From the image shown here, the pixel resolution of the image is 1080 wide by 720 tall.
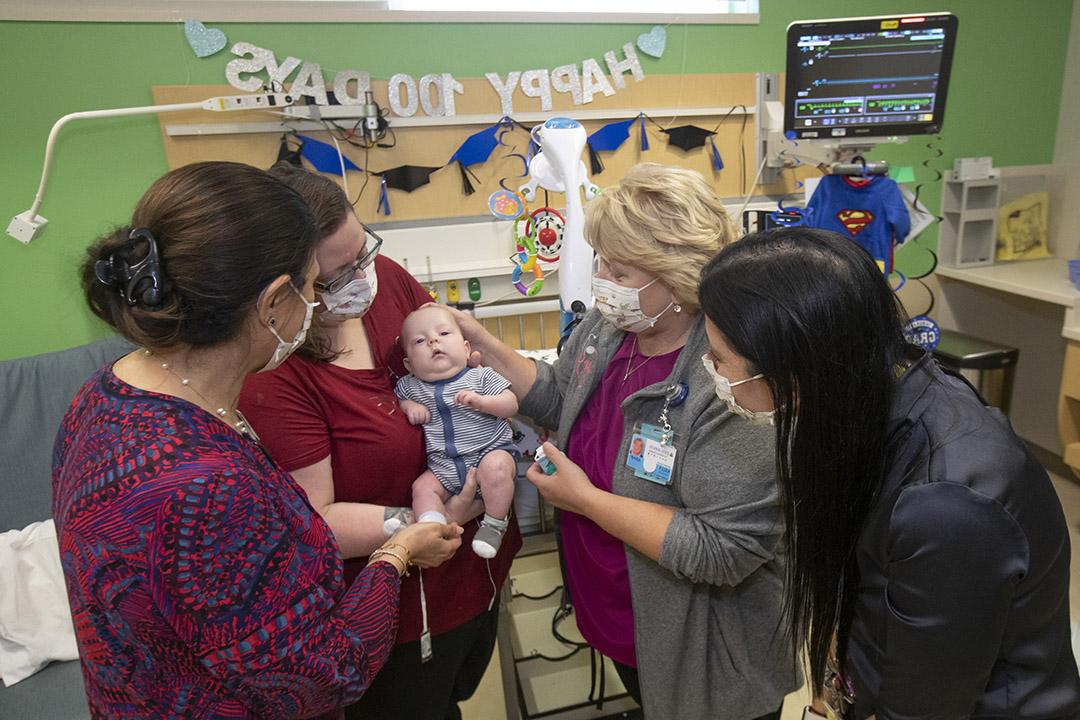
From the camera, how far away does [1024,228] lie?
10.9ft

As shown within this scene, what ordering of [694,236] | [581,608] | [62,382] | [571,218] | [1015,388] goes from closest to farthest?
[694,236]
[581,608]
[571,218]
[62,382]
[1015,388]

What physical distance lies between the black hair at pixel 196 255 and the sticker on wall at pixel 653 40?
239 centimetres

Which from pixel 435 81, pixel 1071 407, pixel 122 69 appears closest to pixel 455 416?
pixel 435 81

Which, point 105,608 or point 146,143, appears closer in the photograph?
point 105,608

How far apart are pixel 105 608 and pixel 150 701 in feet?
0.46

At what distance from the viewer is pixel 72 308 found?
8.43 feet

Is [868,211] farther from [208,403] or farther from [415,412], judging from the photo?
[208,403]

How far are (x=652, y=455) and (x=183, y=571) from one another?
2.66 ft

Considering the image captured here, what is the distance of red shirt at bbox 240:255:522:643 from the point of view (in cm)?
110

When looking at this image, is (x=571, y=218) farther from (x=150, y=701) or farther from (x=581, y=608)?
(x=150, y=701)

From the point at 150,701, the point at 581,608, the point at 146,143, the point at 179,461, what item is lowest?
the point at 581,608

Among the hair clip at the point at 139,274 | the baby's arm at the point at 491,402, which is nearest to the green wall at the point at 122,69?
the baby's arm at the point at 491,402

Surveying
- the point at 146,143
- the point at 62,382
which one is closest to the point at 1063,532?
the point at 62,382

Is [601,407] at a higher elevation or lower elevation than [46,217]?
lower
